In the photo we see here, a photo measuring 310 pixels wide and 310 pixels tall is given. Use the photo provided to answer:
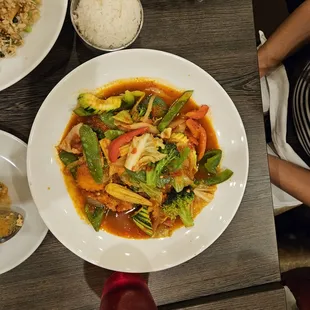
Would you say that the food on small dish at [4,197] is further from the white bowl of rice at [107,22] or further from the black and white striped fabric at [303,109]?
the black and white striped fabric at [303,109]

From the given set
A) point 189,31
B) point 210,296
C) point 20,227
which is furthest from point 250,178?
point 20,227

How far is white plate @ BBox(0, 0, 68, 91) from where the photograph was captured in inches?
67.6

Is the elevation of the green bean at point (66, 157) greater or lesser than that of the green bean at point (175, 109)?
lesser

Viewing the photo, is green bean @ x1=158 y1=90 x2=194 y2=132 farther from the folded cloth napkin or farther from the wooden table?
the folded cloth napkin

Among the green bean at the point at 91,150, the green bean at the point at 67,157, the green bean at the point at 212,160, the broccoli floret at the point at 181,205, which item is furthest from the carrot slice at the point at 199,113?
the green bean at the point at 67,157

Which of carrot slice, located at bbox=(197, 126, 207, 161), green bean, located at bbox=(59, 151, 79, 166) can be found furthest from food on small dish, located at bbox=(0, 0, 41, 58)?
carrot slice, located at bbox=(197, 126, 207, 161)

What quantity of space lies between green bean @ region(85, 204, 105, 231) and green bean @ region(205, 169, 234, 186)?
1.51 ft

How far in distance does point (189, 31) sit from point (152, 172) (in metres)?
0.64

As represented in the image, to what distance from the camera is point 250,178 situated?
2.04 meters

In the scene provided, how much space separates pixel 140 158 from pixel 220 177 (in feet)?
1.15

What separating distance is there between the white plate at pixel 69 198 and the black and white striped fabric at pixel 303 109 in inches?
19.2

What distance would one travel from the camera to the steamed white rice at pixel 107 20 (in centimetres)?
176

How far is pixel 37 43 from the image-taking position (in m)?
1.78

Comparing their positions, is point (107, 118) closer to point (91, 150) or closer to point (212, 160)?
point (91, 150)
